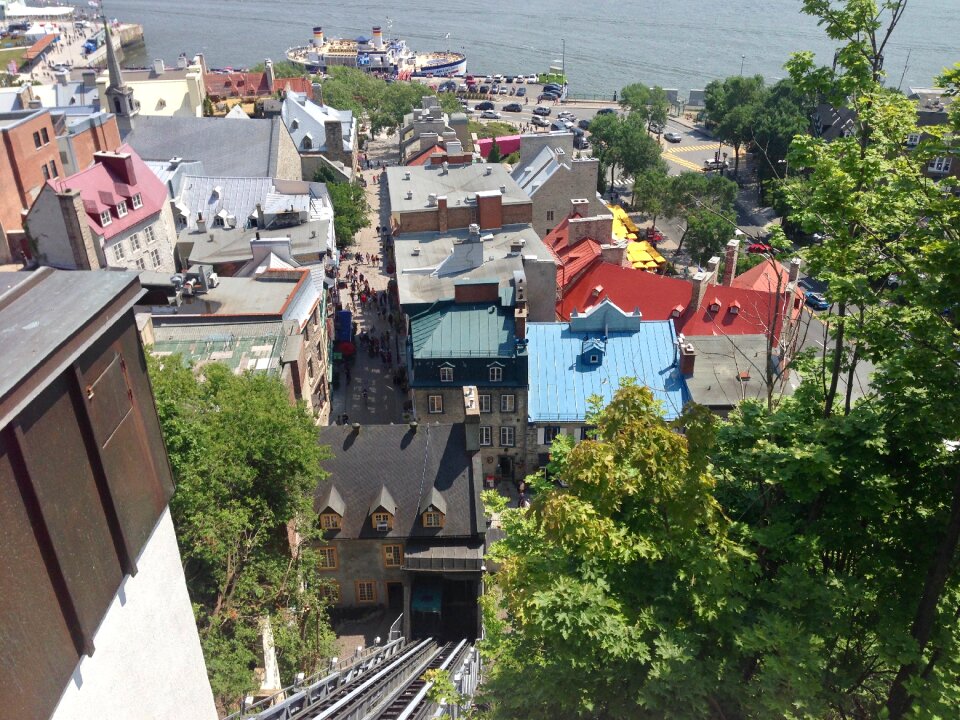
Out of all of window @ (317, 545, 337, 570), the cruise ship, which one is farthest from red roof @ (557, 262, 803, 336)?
the cruise ship

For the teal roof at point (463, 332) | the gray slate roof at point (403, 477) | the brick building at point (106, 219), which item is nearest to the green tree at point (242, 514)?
the gray slate roof at point (403, 477)

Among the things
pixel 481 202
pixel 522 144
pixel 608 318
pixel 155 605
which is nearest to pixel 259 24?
pixel 522 144

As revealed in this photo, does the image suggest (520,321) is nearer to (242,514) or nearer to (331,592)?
(331,592)

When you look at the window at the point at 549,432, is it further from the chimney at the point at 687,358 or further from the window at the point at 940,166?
→ the window at the point at 940,166

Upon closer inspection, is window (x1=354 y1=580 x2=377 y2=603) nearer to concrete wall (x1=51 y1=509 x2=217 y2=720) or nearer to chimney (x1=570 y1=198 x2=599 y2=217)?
concrete wall (x1=51 y1=509 x2=217 y2=720)

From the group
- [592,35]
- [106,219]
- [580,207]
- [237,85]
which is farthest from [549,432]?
[592,35]
